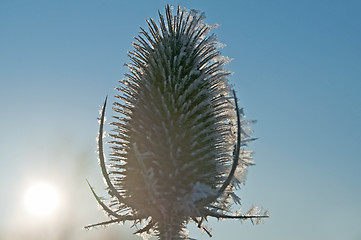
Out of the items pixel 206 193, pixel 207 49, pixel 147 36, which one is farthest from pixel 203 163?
pixel 147 36

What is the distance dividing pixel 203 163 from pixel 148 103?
0.80 m

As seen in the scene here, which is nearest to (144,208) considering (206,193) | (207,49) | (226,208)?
(206,193)

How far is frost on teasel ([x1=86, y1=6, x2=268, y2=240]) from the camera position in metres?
3.43

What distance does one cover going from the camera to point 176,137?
3.57 m

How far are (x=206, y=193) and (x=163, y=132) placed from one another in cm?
67

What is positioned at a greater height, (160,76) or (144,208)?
(160,76)

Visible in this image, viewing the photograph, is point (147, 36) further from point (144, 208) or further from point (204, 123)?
point (144, 208)

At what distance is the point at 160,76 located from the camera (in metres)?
4.04

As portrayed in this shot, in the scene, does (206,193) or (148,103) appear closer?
(206,193)

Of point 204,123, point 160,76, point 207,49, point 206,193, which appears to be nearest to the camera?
point 206,193

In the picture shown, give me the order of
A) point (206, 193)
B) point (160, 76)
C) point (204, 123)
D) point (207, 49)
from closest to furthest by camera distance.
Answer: point (206, 193) → point (204, 123) → point (160, 76) → point (207, 49)

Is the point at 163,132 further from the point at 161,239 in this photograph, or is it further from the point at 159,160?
the point at 161,239

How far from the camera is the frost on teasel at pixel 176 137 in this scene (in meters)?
3.43

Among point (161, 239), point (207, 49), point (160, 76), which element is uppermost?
→ point (207, 49)
